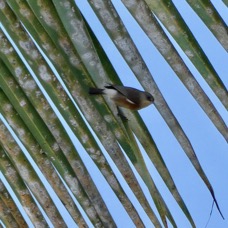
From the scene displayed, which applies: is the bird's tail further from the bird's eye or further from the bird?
the bird's eye

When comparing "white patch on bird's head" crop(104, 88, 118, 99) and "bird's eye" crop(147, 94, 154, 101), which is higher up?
"white patch on bird's head" crop(104, 88, 118, 99)

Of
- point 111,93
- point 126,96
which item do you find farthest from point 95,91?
point 126,96

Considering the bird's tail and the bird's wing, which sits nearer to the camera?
the bird's tail

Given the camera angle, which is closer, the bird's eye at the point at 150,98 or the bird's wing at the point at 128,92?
the bird's eye at the point at 150,98

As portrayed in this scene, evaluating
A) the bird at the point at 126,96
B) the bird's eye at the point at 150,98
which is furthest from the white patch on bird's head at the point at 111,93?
the bird's eye at the point at 150,98

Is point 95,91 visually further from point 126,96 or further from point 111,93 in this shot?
point 126,96

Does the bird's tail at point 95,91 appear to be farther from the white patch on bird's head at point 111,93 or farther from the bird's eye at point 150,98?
the bird's eye at point 150,98

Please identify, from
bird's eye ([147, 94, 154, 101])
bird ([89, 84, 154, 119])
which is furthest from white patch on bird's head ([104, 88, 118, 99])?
bird's eye ([147, 94, 154, 101])

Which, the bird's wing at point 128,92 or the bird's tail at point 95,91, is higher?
the bird's tail at point 95,91

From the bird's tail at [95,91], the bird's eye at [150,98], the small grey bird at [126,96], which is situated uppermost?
the bird's tail at [95,91]

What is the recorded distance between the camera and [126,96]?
7.65 ft

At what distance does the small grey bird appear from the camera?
7.19 feet

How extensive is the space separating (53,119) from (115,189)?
0.35 metres

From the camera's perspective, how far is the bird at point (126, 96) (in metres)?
2.19
